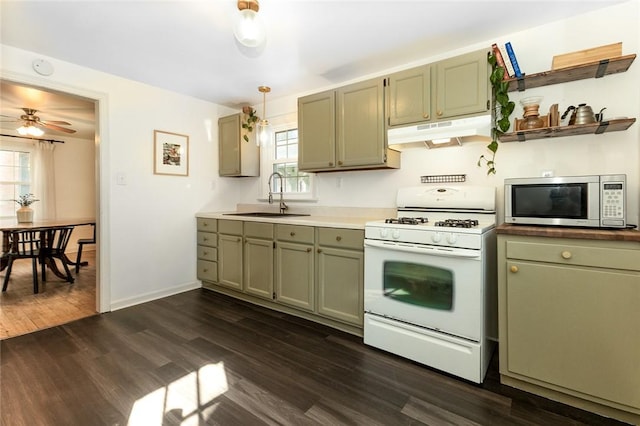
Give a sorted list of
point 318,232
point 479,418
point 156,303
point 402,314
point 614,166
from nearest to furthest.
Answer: point 479,418 → point 614,166 → point 402,314 → point 318,232 → point 156,303

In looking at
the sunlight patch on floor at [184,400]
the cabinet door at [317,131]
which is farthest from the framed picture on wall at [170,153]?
the sunlight patch on floor at [184,400]

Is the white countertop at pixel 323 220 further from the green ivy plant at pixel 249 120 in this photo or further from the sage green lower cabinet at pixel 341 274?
the green ivy plant at pixel 249 120

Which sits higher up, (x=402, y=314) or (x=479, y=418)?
(x=402, y=314)

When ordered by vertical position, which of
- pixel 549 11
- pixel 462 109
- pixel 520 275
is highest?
pixel 549 11

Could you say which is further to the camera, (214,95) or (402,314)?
(214,95)

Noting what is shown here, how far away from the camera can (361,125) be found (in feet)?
8.46

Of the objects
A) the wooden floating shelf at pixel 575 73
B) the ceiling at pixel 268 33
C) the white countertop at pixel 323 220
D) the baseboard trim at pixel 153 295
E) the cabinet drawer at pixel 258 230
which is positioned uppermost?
the ceiling at pixel 268 33

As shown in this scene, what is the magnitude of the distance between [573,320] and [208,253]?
3.28 m

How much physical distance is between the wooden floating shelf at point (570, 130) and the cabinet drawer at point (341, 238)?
124 centimetres

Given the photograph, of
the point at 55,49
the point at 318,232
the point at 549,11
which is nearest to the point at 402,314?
the point at 318,232

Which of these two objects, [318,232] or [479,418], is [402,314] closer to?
[479,418]

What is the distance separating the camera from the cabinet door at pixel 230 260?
3162 millimetres

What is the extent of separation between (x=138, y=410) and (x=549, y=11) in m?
3.39

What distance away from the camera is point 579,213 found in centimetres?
166
